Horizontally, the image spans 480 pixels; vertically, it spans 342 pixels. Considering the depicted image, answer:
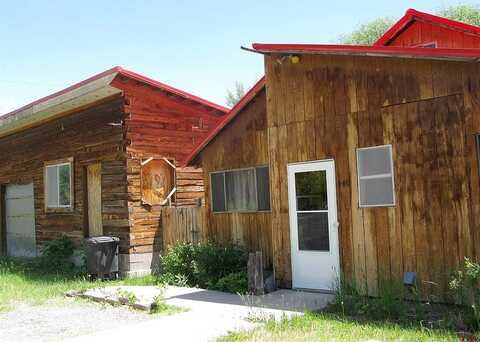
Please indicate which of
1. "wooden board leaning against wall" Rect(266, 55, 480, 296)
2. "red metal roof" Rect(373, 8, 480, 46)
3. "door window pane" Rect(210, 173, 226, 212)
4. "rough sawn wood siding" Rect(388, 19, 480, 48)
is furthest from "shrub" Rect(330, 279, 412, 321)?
"rough sawn wood siding" Rect(388, 19, 480, 48)

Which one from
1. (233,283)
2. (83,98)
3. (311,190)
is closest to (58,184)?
(83,98)

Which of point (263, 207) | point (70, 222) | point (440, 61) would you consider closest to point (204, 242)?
point (263, 207)

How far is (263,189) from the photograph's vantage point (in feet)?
36.0

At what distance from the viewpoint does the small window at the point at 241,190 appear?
10969 mm

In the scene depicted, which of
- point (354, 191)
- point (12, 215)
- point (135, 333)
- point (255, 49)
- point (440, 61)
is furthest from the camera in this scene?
point (12, 215)

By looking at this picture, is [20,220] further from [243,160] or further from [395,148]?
[395,148]

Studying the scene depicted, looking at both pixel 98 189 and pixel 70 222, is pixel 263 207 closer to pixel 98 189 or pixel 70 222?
pixel 98 189

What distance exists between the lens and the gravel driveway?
24.8 feet

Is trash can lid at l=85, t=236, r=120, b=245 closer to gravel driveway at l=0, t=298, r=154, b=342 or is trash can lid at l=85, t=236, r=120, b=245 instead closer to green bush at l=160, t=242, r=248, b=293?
green bush at l=160, t=242, r=248, b=293

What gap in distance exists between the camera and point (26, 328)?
7984 mm

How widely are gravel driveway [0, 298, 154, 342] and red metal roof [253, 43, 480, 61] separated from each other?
16.6ft

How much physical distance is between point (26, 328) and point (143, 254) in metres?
5.38

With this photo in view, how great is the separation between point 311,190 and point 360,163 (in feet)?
3.72

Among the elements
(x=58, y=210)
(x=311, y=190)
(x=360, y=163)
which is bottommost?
(x=58, y=210)
